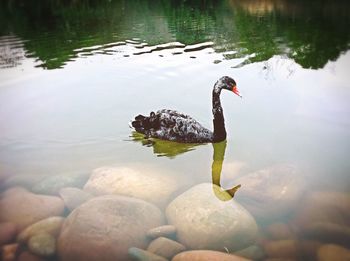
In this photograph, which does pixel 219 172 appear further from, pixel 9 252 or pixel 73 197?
pixel 9 252

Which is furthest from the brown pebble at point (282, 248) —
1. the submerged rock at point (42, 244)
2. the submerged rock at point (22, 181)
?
the submerged rock at point (22, 181)

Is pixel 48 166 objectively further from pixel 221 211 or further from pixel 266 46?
pixel 266 46

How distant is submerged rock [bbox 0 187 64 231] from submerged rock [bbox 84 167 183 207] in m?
0.57

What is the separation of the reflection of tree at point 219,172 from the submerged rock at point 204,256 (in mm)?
1086

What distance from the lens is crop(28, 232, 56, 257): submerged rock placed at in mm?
3992

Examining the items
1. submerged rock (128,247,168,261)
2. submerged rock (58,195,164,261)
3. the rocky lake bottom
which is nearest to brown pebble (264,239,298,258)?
the rocky lake bottom

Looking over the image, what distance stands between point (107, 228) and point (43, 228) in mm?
777

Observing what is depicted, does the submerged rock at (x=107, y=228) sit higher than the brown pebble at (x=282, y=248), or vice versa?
the submerged rock at (x=107, y=228)

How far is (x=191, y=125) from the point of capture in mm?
6656

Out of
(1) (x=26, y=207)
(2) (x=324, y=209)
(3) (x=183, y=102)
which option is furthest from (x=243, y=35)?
(1) (x=26, y=207)

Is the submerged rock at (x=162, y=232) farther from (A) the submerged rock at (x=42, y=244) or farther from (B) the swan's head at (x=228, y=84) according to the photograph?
(B) the swan's head at (x=228, y=84)

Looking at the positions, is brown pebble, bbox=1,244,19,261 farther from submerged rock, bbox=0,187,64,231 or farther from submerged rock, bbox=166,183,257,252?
submerged rock, bbox=166,183,257,252

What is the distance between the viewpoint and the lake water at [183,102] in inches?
241

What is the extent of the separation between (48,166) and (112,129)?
1777 millimetres
